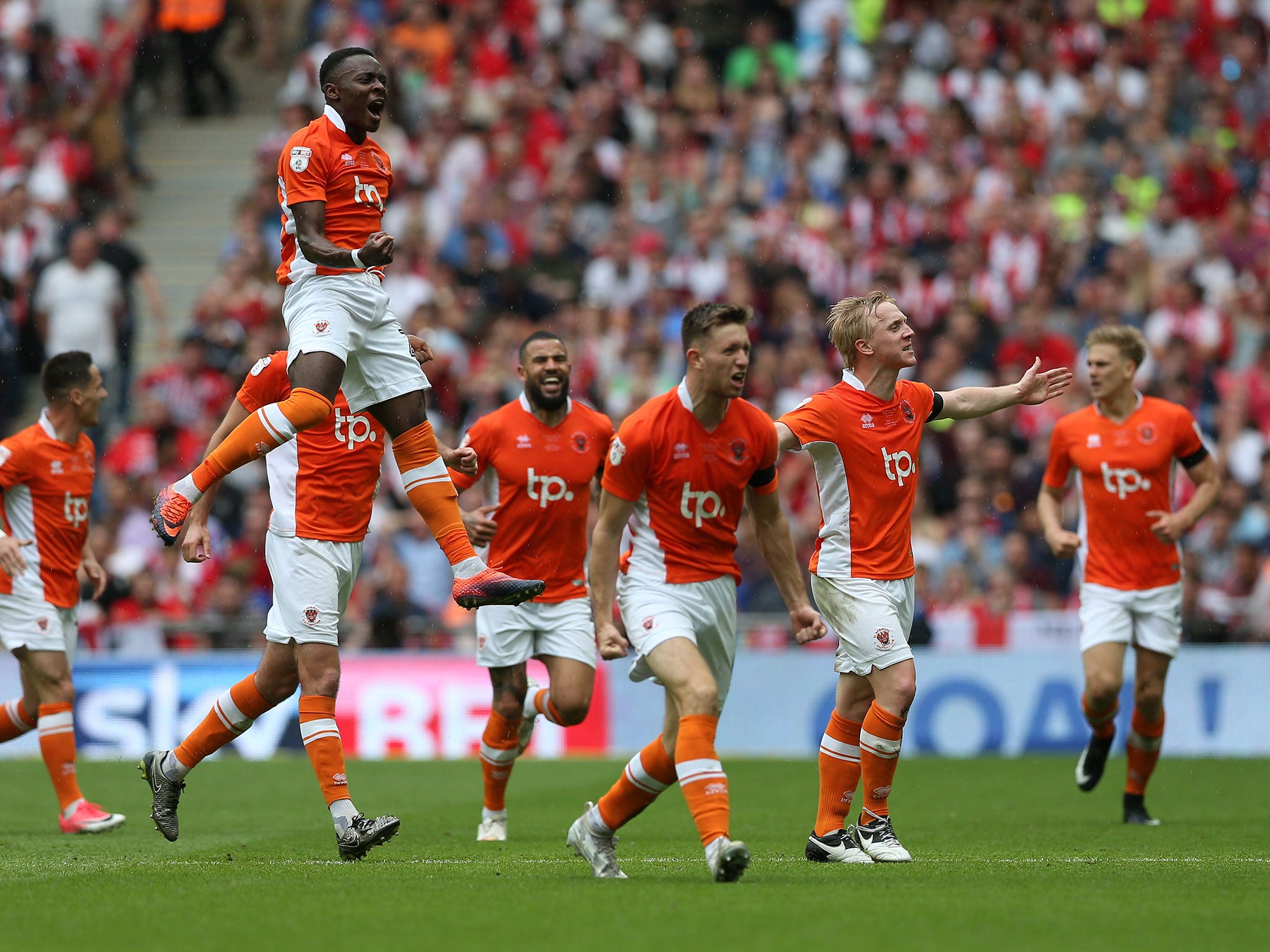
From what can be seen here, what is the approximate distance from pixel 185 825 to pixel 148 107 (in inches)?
662

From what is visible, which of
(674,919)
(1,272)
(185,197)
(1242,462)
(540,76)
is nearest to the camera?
(674,919)

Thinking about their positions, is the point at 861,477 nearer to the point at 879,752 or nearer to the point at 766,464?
the point at 766,464

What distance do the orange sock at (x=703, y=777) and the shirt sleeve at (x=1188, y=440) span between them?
4914mm

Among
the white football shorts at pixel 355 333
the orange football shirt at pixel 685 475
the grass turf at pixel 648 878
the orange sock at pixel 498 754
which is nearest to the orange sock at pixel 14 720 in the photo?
the grass turf at pixel 648 878

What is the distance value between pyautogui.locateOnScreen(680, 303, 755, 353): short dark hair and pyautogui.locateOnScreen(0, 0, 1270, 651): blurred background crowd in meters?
8.66

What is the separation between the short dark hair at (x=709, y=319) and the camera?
7.46m

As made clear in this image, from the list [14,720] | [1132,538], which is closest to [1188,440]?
[1132,538]

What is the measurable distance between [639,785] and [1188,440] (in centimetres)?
495

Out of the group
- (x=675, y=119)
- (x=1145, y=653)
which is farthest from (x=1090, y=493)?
(x=675, y=119)

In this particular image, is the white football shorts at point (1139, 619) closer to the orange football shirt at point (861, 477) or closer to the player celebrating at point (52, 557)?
the orange football shirt at point (861, 477)

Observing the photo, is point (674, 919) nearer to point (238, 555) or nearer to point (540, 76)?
point (238, 555)

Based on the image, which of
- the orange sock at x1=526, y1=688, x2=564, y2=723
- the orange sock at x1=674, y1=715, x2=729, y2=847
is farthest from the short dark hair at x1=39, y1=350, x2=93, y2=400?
the orange sock at x1=674, y1=715, x2=729, y2=847

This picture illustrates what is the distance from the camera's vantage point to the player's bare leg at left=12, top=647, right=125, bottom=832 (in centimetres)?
1027

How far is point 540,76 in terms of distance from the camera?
73.3 ft
